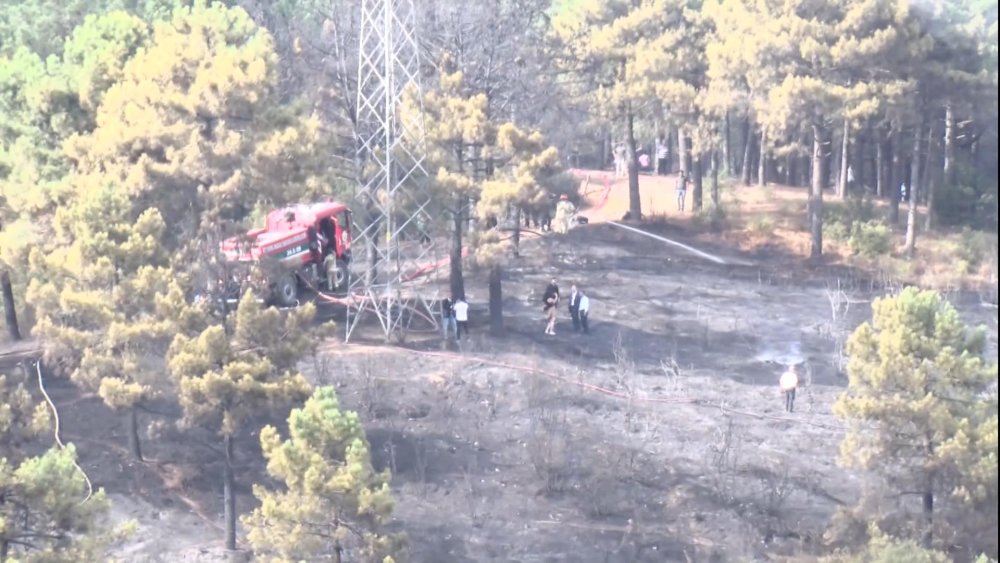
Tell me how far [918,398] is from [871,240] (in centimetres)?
2251

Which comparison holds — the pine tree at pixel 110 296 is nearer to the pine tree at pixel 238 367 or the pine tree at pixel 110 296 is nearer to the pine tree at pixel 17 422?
the pine tree at pixel 238 367

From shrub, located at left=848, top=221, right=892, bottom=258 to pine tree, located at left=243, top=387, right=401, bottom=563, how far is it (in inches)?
972

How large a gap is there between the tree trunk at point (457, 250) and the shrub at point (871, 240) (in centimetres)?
1395

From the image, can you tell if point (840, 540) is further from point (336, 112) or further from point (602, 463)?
point (336, 112)

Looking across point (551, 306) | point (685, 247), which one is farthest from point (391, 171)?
point (685, 247)

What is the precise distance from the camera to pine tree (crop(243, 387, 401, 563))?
14.5 meters

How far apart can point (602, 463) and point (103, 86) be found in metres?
11.3

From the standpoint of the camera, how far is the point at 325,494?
47.7 feet

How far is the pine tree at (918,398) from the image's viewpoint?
1427cm

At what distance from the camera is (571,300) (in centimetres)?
2847

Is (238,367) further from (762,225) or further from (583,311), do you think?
(762,225)

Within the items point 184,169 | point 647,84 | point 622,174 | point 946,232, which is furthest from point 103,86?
point 622,174

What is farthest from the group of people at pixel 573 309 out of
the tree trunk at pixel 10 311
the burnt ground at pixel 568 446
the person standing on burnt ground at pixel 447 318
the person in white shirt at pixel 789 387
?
the tree trunk at pixel 10 311

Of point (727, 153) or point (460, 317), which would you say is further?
point (727, 153)
